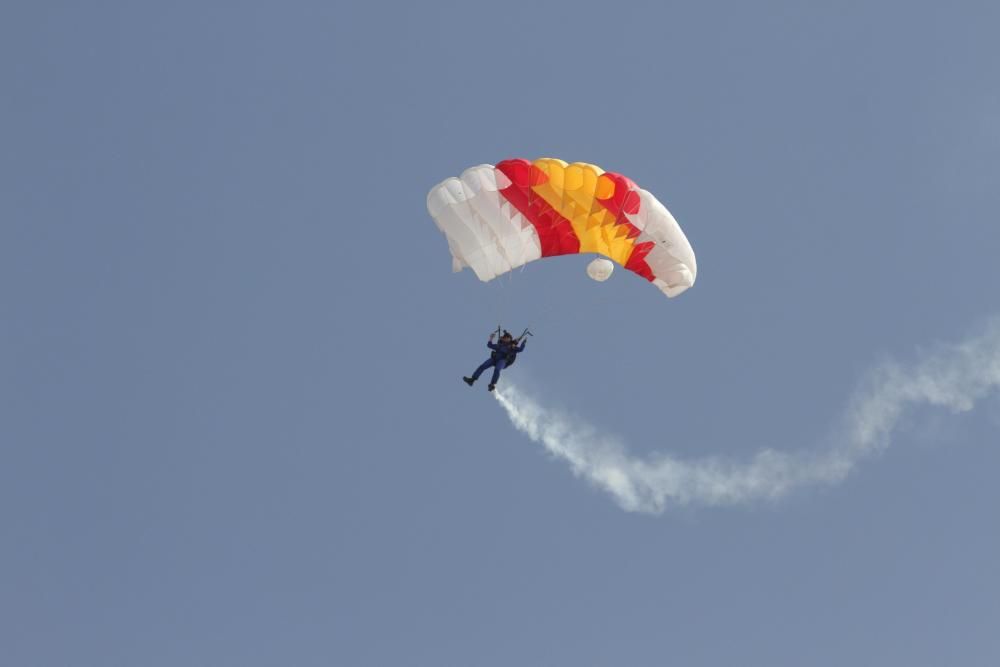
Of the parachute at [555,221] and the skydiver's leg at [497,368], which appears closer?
the parachute at [555,221]

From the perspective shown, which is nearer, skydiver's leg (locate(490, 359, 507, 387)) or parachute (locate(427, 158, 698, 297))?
parachute (locate(427, 158, 698, 297))

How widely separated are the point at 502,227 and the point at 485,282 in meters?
1.03

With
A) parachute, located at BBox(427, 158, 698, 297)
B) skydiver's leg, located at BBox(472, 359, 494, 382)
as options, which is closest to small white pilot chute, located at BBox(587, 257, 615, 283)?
parachute, located at BBox(427, 158, 698, 297)

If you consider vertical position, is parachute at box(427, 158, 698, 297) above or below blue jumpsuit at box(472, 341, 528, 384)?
above

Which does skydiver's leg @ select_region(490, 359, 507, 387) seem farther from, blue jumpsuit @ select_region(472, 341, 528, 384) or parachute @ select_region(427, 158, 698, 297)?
parachute @ select_region(427, 158, 698, 297)

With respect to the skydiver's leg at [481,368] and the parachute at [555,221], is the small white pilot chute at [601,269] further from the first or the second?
the skydiver's leg at [481,368]

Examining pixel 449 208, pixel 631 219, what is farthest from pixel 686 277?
pixel 449 208

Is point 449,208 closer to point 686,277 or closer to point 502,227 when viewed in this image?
point 502,227

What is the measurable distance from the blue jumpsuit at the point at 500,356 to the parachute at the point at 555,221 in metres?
1.26

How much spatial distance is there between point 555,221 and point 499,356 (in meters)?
2.61

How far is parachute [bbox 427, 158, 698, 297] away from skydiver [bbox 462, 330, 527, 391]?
119cm

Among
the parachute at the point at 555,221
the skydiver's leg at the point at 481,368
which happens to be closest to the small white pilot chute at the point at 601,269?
the parachute at the point at 555,221

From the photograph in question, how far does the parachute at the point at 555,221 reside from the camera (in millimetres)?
48562

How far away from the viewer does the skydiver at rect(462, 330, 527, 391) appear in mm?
49000
